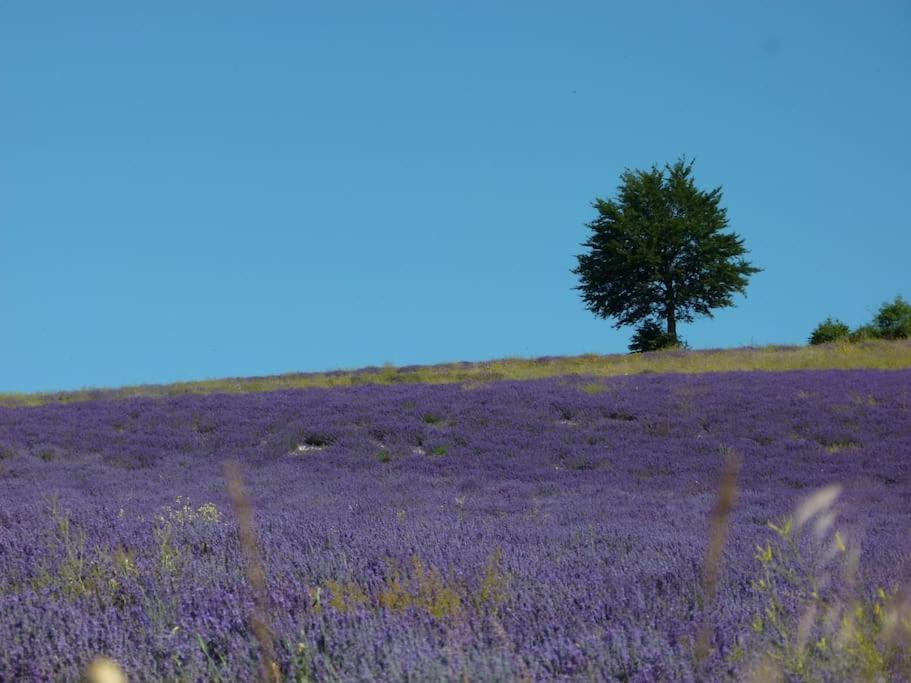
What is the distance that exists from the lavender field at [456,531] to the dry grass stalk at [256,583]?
6cm

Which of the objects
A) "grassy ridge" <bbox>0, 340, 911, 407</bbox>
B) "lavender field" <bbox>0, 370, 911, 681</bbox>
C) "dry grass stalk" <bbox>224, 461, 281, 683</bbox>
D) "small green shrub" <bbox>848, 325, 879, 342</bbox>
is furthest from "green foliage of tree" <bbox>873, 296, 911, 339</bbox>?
"dry grass stalk" <bbox>224, 461, 281, 683</bbox>

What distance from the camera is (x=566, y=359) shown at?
33.1 meters

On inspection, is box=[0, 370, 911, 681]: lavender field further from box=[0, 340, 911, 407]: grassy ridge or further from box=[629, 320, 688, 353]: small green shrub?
box=[629, 320, 688, 353]: small green shrub

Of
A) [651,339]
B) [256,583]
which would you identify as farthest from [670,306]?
[256,583]

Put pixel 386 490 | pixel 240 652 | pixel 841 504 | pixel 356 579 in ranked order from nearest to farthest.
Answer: pixel 240 652
pixel 356 579
pixel 841 504
pixel 386 490

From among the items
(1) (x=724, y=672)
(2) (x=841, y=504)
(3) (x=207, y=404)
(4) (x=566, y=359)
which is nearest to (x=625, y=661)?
(1) (x=724, y=672)

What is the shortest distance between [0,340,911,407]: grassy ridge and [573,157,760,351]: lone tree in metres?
12.5

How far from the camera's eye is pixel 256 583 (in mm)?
2105

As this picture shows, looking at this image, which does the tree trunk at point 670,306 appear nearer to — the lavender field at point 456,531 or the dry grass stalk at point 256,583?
the lavender field at point 456,531

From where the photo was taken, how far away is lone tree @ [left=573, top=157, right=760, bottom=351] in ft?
149

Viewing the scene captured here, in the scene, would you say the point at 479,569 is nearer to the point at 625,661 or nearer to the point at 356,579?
the point at 356,579

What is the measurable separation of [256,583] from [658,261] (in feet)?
144

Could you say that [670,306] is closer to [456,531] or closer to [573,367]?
[573,367]

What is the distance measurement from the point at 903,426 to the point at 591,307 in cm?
3111
